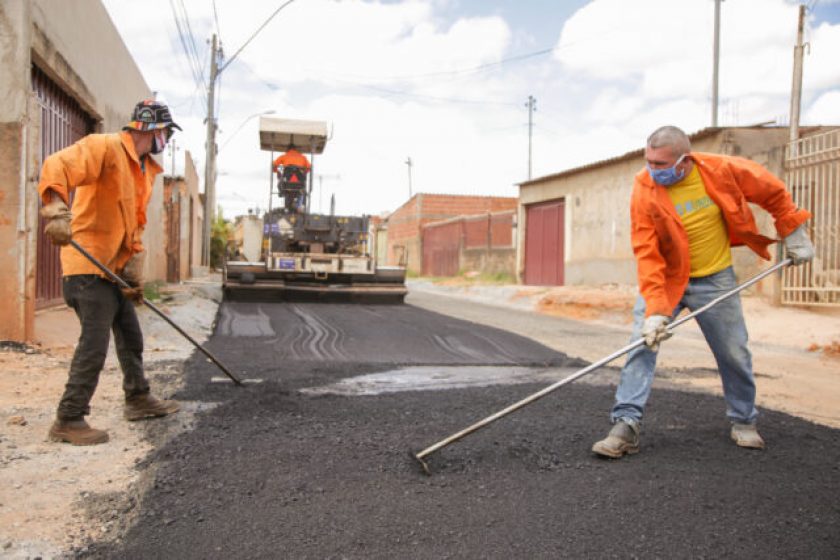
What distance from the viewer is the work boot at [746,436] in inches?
128

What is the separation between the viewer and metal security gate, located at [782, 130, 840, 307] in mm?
8672

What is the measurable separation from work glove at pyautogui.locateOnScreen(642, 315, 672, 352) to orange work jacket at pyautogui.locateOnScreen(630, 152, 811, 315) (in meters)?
0.06

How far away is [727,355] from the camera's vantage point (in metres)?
3.36

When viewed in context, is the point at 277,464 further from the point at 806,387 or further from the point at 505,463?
the point at 806,387

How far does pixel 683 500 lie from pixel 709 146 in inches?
409

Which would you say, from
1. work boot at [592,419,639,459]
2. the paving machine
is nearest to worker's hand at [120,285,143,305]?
work boot at [592,419,639,459]

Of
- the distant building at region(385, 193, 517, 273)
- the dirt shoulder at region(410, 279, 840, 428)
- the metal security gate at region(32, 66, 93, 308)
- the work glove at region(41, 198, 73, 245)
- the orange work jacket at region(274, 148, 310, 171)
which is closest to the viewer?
the work glove at region(41, 198, 73, 245)

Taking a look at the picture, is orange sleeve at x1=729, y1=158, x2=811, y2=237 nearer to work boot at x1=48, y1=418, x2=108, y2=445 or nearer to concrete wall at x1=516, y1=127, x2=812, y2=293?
work boot at x1=48, y1=418, x2=108, y2=445

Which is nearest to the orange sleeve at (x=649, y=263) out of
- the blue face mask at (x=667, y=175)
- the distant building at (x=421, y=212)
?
the blue face mask at (x=667, y=175)

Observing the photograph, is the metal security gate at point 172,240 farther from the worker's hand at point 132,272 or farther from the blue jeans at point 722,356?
the blue jeans at point 722,356

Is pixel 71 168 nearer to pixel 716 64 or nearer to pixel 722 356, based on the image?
pixel 722 356

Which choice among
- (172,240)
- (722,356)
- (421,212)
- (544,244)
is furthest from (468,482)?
(421,212)

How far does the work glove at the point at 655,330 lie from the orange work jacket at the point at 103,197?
2.70m

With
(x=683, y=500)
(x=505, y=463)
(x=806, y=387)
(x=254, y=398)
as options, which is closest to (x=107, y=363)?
(x=254, y=398)
